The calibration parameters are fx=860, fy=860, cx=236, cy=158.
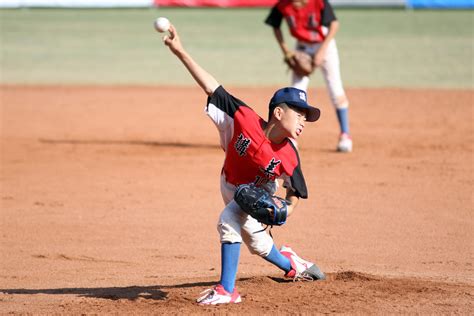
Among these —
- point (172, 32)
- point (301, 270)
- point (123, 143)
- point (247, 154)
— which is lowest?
point (123, 143)

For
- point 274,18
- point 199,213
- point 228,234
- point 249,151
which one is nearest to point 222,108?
point 249,151

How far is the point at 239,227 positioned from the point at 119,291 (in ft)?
3.23

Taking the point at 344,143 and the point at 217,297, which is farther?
the point at 344,143

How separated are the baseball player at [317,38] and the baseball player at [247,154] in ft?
15.7

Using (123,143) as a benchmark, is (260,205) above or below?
above

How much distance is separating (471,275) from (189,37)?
1573cm

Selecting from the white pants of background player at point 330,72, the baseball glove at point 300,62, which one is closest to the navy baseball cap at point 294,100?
the baseball glove at point 300,62

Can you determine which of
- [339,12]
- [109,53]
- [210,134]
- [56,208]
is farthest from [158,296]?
[339,12]

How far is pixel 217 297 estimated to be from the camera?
487 cm

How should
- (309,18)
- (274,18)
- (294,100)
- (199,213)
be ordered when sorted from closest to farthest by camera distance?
(294,100) → (199,213) → (309,18) → (274,18)

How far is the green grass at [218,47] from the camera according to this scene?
16094 mm

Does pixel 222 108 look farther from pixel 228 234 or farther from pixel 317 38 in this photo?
pixel 317 38

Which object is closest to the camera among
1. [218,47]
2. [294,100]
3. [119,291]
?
[294,100]

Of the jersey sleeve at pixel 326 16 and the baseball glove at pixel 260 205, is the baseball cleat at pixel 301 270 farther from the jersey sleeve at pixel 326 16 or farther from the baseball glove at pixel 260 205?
the jersey sleeve at pixel 326 16
